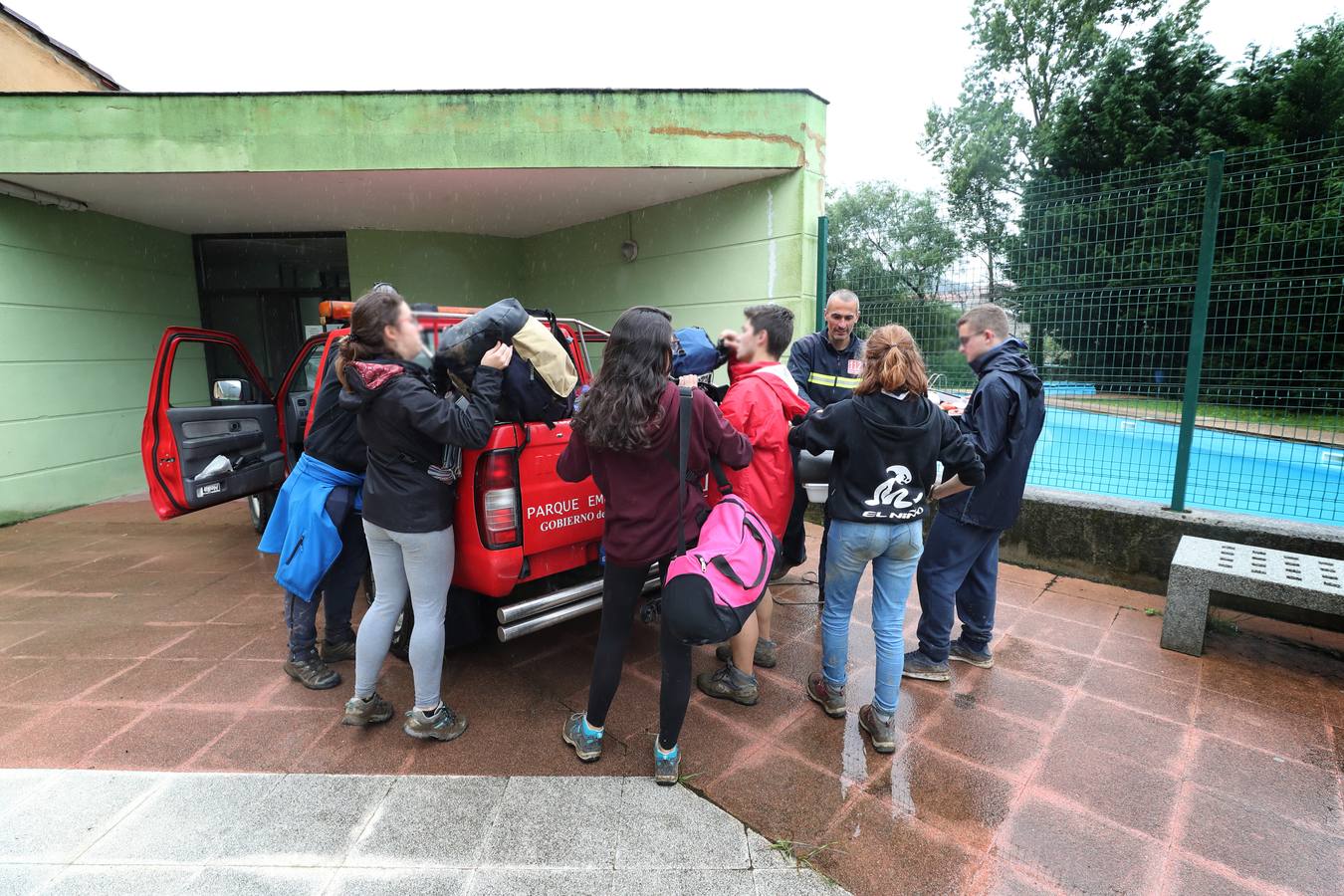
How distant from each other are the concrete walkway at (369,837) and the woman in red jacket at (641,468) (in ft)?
1.04

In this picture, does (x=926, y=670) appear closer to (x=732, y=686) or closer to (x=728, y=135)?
(x=732, y=686)

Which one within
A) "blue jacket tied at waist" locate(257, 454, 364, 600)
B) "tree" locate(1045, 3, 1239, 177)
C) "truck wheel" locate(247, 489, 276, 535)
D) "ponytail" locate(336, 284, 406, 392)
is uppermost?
"tree" locate(1045, 3, 1239, 177)

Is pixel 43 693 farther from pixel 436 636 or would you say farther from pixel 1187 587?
pixel 1187 587

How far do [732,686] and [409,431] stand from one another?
A: 183 cm

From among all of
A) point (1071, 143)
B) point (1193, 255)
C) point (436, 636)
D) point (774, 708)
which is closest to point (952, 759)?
point (774, 708)

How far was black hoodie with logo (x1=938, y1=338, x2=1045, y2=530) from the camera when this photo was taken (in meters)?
2.98

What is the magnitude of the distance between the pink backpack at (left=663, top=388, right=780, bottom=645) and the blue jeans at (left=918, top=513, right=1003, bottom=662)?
45.6 inches

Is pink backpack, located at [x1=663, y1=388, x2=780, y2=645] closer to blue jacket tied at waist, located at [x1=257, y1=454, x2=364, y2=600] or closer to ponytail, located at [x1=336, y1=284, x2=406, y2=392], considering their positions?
ponytail, located at [x1=336, y1=284, x2=406, y2=392]

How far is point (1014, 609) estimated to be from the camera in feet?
13.7

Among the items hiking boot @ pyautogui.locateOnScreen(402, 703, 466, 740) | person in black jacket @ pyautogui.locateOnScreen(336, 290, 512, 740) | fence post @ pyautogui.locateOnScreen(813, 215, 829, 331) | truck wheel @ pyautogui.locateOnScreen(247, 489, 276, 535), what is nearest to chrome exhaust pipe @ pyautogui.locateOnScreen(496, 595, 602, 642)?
person in black jacket @ pyautogui.locateOnScreen(336, 290, 512, 740)

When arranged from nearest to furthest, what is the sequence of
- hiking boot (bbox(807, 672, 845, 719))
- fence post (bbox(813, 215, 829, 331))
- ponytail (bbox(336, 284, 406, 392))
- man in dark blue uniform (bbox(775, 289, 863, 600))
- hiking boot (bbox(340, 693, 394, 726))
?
ponytail (bbox(336, 284, 406, 392))
hiking boot (bbox(340, 693, 394, 726))
hiking boot (bbox(807, 672, 845, 719))
man in dark blue uniform (bbox(775, 289, 863, 600))
fence post (bbox(813, 215, 829, 331))

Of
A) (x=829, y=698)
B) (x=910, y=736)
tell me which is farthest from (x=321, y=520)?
(x=910, y=736)

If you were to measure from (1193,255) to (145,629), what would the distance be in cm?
706

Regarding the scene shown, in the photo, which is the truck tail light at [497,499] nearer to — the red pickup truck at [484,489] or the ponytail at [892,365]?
the red pickup truck at [484,489]
